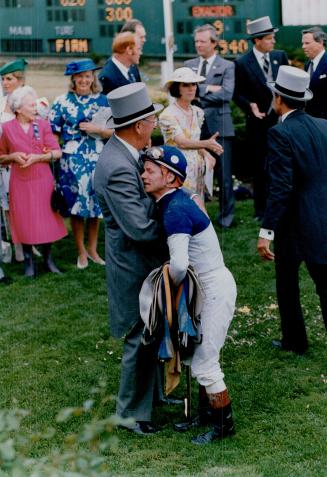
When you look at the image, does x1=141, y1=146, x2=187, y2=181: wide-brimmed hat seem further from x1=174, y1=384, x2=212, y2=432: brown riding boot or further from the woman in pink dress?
the woman in pink dress

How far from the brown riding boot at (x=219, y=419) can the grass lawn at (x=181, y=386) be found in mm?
65

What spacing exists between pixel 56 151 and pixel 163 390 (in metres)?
→ 3.43

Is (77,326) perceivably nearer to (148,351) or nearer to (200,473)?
(148,351)

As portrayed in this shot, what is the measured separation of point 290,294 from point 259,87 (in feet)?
13.9

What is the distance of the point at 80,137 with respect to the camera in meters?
9.54

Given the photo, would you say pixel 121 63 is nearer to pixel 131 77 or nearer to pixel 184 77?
→ pixel 131 77

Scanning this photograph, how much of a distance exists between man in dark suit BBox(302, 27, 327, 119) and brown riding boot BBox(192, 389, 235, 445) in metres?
5.14

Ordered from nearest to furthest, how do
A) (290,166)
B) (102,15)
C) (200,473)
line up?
(200,473) → (290,166) → (102,15)

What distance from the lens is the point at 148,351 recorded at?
595 cm

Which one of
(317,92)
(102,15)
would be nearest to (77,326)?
(317,92)

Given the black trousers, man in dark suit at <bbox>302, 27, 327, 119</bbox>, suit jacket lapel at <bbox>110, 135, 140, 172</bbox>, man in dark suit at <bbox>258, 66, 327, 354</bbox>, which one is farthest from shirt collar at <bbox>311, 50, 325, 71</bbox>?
suit jacket lapel at <bbox>110, 135, 140, 172</bbox>

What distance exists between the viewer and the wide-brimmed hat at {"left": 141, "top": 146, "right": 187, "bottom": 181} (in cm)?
559

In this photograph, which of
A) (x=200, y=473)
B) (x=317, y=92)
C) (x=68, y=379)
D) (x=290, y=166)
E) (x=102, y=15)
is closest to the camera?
(x=200, y=473)

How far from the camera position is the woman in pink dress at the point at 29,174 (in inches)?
361
